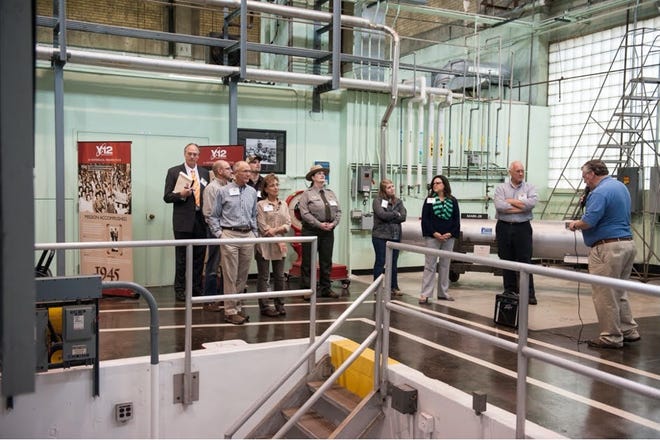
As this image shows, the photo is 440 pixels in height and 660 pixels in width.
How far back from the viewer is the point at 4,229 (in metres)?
1.28

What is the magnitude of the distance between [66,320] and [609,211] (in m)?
4.46

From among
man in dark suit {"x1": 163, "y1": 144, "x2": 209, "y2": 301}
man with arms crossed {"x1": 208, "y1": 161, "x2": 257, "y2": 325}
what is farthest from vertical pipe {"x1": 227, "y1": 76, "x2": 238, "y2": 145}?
man with arms crossed {"x1": 208, "y1": 161, "x2": 257, "y2": 325}

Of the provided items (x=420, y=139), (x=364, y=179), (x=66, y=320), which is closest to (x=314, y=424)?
(x=66, y=320)

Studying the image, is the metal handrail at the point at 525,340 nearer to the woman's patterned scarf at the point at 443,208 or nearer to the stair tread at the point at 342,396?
the stair tread at the point at 342,396

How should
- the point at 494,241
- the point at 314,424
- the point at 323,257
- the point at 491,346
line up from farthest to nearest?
the point at 494,241 → the point at 323,257 → the point at 491,346 → the point at 314,424

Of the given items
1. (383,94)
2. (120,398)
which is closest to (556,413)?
(120,398)

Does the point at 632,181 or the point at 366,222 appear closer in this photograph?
the point at 632,181

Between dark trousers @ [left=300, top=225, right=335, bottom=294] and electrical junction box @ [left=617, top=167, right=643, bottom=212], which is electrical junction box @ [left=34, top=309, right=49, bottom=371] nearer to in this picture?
dark trousers @ [left=300, top=225, right=335, bottom=294]

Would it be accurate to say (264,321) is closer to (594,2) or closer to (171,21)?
(594,2)

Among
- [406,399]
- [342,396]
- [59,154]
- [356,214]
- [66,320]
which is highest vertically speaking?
[59,154]

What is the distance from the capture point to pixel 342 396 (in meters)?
4.89

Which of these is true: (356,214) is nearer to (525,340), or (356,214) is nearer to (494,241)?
(494,241)

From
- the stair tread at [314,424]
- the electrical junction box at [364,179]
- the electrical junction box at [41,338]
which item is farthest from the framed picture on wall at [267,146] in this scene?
the electrical junction box at [41,338]

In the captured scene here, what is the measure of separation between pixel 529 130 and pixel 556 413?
324 inches
